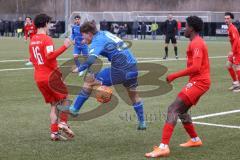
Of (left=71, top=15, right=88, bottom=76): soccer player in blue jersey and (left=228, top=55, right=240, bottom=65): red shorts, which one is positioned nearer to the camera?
(left=228, top=55, right=240, bottom=65): red shorts

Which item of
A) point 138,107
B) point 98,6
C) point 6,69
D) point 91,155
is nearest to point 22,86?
point 6,69

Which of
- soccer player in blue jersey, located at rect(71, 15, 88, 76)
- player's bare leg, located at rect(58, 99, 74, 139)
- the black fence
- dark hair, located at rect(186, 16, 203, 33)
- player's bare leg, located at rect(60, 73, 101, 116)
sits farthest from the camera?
the black fence

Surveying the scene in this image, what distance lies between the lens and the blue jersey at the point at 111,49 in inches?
348

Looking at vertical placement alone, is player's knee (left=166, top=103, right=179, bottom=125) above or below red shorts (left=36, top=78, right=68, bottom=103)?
below

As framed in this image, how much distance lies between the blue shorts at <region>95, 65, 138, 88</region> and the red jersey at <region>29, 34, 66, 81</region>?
3.99 feet

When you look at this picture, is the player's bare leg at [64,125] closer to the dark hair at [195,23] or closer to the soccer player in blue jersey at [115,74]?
the soccer player in blue jersey at [115,74]

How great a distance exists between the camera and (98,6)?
244 ft

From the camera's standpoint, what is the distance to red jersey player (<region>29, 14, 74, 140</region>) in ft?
27.8

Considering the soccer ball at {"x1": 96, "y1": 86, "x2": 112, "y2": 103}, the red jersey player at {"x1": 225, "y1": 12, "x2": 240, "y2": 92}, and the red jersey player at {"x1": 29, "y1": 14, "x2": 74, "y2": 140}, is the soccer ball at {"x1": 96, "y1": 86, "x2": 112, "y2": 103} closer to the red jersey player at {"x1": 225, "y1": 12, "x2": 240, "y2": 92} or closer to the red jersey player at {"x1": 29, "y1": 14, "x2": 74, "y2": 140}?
the red jersey player at {"x1": 29, "y1": 14, "x2": 74, "y2": 140}

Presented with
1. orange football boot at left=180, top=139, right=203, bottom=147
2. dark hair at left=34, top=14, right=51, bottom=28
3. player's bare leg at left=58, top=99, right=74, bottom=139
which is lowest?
orange football boot at left=180, top=139, right=203, bottom=147

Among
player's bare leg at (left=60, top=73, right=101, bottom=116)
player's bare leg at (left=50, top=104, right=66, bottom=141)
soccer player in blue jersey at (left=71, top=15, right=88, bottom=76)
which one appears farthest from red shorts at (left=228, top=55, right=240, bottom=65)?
player's bare leg at (left=50, top=104, right=66, bottom=141)

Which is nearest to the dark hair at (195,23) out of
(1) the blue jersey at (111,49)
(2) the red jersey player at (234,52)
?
(1) the blue jersey at (111,49)

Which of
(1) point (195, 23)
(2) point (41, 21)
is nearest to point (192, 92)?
(1) point (195, 23)

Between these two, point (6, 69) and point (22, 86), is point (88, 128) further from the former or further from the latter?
point (6, 69)
